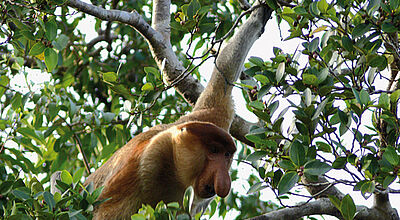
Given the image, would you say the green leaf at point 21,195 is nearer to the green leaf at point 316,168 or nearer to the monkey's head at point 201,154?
the monkey's head at point 201,154

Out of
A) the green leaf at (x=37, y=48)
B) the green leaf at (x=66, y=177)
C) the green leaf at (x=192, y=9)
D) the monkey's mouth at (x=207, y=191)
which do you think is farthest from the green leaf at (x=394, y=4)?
the green leaf at (x=37, y=48)

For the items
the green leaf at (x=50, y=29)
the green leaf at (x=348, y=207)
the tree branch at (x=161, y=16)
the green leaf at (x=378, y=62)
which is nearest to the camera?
the green leaf at (x=348, y=207)

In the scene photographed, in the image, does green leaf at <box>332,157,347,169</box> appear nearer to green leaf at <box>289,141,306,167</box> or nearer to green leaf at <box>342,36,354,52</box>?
green leaf at <box>289,141,306,167</box>

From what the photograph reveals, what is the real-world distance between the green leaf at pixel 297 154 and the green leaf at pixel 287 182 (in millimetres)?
68

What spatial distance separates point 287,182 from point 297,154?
15cm

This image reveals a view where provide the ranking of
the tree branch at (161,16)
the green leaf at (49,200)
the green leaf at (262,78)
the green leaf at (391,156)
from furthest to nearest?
1. the tree branch at (161,16)
2. the green leaf at (262,78)
3. the green leaf at (391,156)
4. the green leaf at (49,200)

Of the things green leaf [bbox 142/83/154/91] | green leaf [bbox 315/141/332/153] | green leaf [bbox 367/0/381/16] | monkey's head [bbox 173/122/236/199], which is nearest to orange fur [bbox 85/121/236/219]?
monkey's head [bbox 173/122/236/199]

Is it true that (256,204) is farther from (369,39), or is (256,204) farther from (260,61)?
(369,39)

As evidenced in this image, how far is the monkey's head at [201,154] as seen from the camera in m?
3.07

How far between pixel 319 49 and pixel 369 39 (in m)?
0.33

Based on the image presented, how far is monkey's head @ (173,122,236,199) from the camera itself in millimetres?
3074

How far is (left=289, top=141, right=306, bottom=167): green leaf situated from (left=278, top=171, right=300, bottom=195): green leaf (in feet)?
0.22

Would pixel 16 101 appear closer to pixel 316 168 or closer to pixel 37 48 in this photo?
pixel 37 48

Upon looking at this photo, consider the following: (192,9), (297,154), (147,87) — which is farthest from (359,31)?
(147,87)
